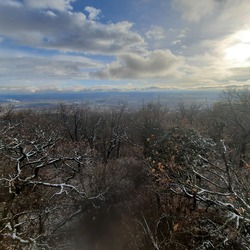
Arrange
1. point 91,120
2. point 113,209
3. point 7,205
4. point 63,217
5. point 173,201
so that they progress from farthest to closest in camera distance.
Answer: point 91,120 < point 113,209 < point 63,217 < point 173,201 < point 7,205

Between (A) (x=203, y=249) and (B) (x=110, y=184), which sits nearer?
(A) (x=203, y=249)

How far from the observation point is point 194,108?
52.9 metres

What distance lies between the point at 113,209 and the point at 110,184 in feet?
7.56

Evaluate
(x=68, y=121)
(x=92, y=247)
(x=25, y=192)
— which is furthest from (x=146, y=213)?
(x=68, y=121)

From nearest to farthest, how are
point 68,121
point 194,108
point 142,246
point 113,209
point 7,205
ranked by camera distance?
point 7,205, point 142,246, point 113,209, point 68,121, point 194,108

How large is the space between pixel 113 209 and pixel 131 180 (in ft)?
10.6

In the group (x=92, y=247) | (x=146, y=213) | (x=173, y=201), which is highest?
(x=173, y=201)

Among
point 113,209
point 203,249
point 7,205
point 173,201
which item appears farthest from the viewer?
point 113,209

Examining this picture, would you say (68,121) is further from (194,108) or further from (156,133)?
(194,108)

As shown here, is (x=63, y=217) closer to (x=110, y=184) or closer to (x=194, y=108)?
(x=110, y=184)

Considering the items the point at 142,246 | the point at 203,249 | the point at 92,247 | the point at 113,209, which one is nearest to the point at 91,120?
the point at 113,209

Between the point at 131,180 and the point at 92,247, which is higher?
the point at 131,180

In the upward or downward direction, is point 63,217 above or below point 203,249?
below

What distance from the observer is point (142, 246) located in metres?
15.0
